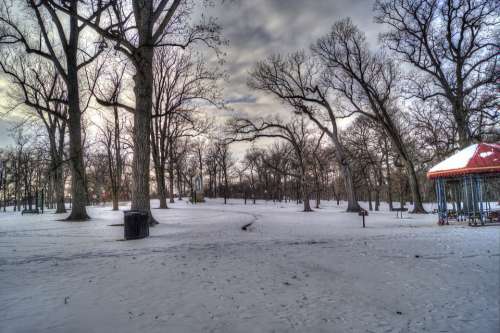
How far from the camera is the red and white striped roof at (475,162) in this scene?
11.4 meters

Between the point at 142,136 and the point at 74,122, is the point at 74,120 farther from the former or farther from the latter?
the point at 142,136

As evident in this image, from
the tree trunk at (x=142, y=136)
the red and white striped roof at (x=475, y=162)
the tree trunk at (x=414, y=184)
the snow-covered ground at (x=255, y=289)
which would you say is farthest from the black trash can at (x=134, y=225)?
the tree trunk at (x=414, y=184)

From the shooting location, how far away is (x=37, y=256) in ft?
21.7

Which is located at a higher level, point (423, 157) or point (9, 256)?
point (423, 157)

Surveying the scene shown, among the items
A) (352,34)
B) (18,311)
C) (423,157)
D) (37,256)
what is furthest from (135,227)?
(423,157)

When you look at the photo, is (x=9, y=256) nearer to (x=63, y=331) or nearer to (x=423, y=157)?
(x=63, y=331)

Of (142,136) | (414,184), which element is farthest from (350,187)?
(142,136)

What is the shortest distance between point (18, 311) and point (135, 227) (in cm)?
586

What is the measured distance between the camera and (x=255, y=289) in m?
4.24

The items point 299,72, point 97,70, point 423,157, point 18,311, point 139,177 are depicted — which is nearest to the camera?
point 18,311

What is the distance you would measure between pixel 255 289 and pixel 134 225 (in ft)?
20.7

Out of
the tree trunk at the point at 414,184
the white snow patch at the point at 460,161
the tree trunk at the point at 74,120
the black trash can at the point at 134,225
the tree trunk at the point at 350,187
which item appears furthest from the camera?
the tree trunk at the point at 350,187

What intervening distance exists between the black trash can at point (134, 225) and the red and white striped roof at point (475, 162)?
12885 millimetres

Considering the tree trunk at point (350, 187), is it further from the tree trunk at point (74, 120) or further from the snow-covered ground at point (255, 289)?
the tree trunk at point (74, 120)
